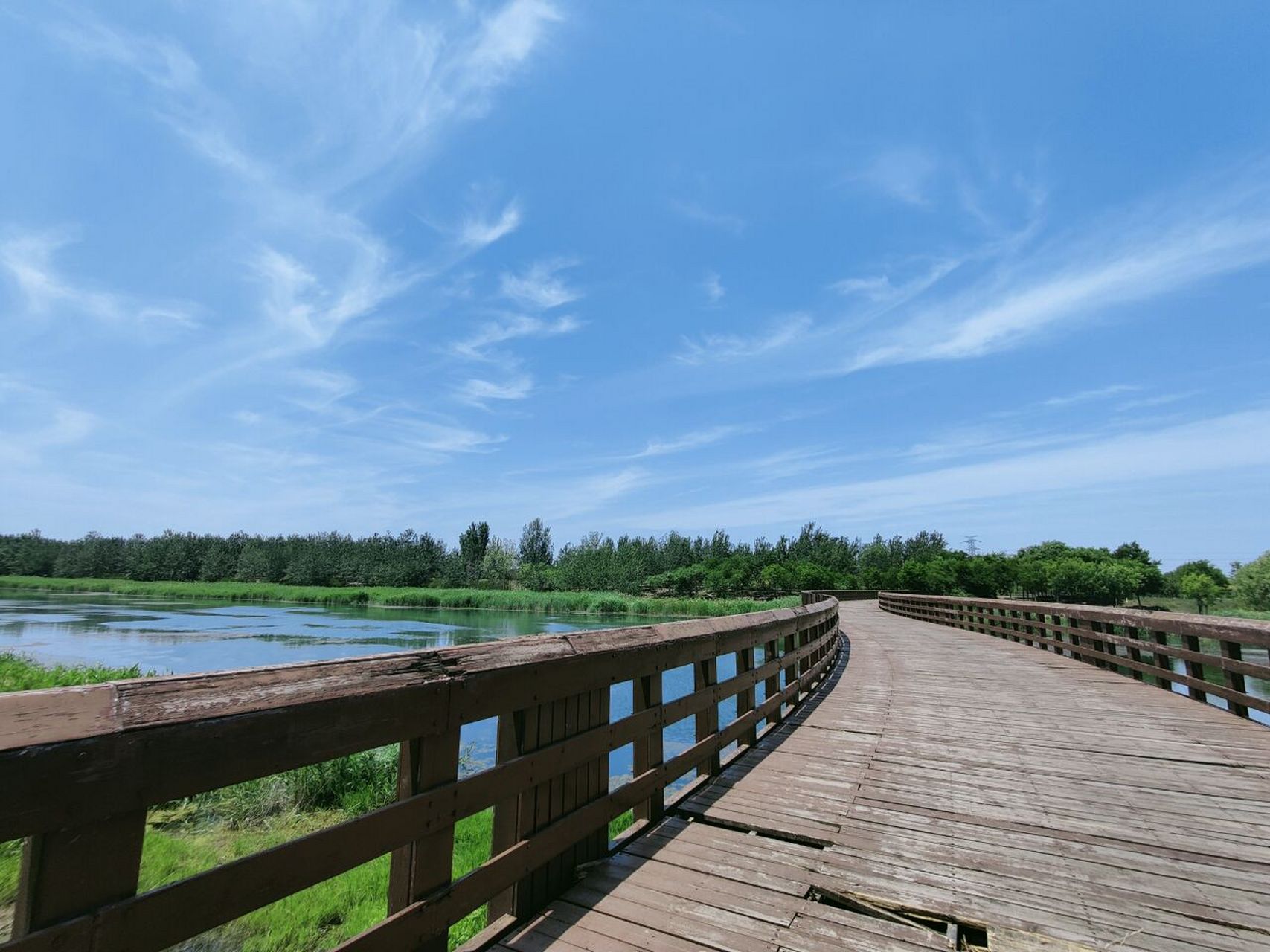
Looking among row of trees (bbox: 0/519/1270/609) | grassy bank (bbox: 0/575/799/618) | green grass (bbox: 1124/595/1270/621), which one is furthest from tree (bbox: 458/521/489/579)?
green grass (bbox: 1124/595/1270/621)

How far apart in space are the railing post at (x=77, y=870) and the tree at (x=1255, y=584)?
86894 millimetres

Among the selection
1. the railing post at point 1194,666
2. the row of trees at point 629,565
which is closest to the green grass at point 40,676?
the railing post at point 1194,666

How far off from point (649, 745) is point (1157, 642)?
379 inches

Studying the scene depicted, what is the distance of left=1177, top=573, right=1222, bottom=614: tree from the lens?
9700cm

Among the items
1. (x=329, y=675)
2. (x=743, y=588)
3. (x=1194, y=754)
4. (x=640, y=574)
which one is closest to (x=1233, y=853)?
(x=1194, y=754)

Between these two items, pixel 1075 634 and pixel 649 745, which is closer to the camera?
pixel 649 745

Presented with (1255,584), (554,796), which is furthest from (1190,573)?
(554,796)

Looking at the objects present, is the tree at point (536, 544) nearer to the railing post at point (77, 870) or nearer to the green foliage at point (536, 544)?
the green foliage at point (536, 544)

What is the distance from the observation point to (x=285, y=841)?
322 centimetres

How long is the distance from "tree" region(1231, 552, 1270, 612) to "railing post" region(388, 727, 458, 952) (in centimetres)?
8593

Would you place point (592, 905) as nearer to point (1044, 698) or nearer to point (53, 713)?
point (53, 713)

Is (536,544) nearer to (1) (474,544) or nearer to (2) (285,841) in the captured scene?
(1) (474,544)

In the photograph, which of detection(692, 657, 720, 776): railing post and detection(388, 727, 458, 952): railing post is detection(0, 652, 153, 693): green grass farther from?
detection(388, 727, 458, 952): railing post

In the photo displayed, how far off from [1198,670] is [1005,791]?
616cm
